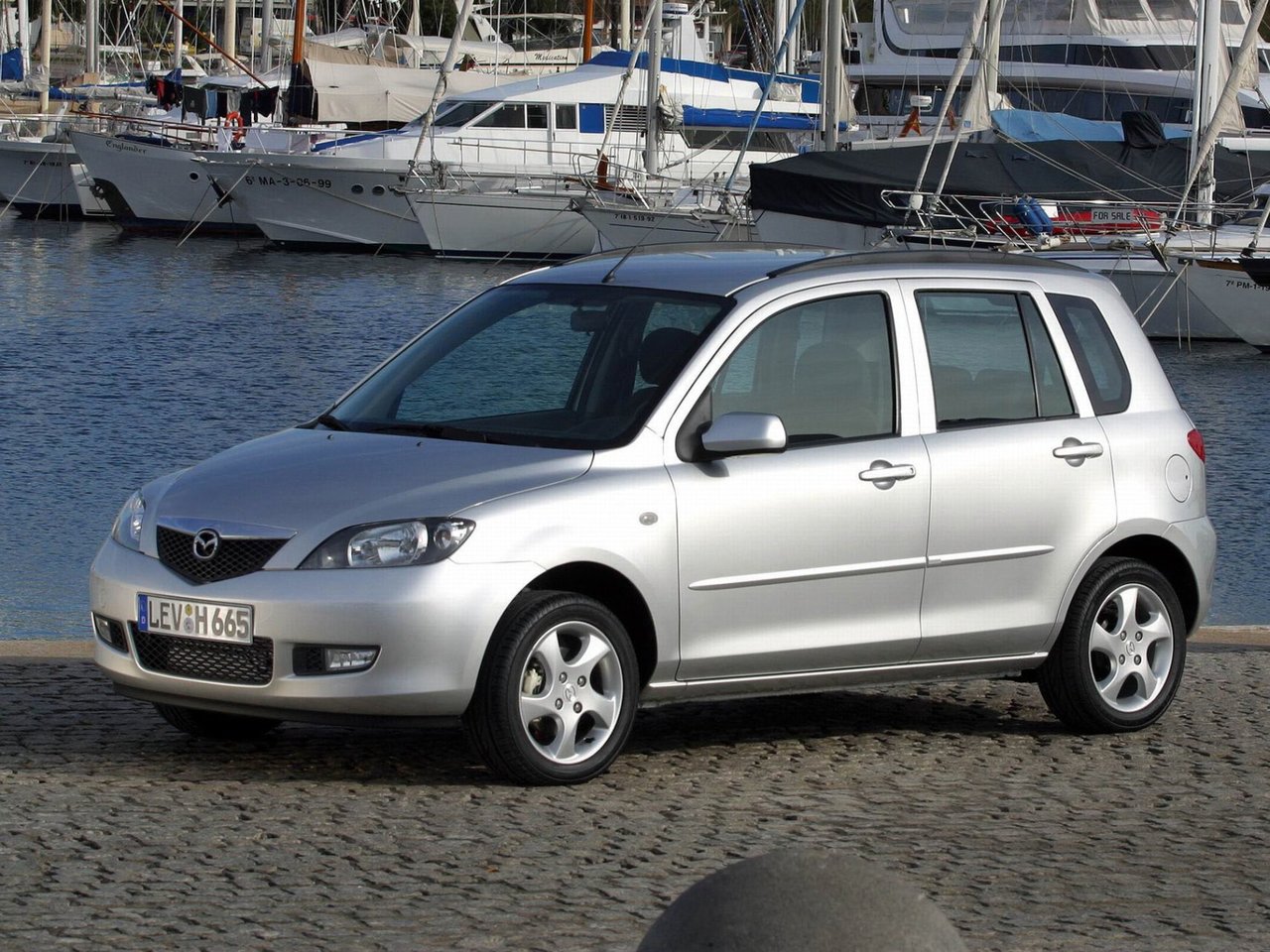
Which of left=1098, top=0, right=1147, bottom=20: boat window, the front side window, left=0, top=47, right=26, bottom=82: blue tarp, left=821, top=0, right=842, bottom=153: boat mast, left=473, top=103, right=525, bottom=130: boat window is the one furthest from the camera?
left=0, top=47, right=26, bottom=82: blue tarp

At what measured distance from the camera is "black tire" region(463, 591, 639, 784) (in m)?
6.58

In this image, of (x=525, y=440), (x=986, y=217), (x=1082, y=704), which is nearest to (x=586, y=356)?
(x=525, y=440)

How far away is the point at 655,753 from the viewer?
749 centimetres

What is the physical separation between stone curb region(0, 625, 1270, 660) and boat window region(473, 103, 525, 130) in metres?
39.7

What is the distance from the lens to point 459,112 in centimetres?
4972

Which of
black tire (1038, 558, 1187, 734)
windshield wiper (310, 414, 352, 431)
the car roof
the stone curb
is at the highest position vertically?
the car roof

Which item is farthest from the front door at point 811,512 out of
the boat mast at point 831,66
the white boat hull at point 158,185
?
the white boat hull at point 158,185

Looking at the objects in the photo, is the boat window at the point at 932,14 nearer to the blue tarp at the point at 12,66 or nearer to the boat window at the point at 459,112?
the boat window at the point at 459,112

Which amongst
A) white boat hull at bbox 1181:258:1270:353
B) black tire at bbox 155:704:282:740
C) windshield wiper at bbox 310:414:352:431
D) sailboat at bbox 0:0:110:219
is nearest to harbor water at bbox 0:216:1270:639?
white boat hull at bbox 1181:258:1270:353

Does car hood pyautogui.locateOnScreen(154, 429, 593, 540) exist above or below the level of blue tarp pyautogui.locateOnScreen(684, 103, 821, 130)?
below

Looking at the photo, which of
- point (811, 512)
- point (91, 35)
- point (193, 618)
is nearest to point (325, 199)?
point (91, 35)

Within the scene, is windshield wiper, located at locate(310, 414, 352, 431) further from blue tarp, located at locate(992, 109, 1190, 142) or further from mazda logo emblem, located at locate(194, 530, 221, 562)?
blue tarp, located at locate(992, 109, 1190, 142)

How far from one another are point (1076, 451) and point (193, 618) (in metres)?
3.21

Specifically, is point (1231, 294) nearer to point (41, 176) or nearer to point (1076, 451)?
point (1076, 451)
